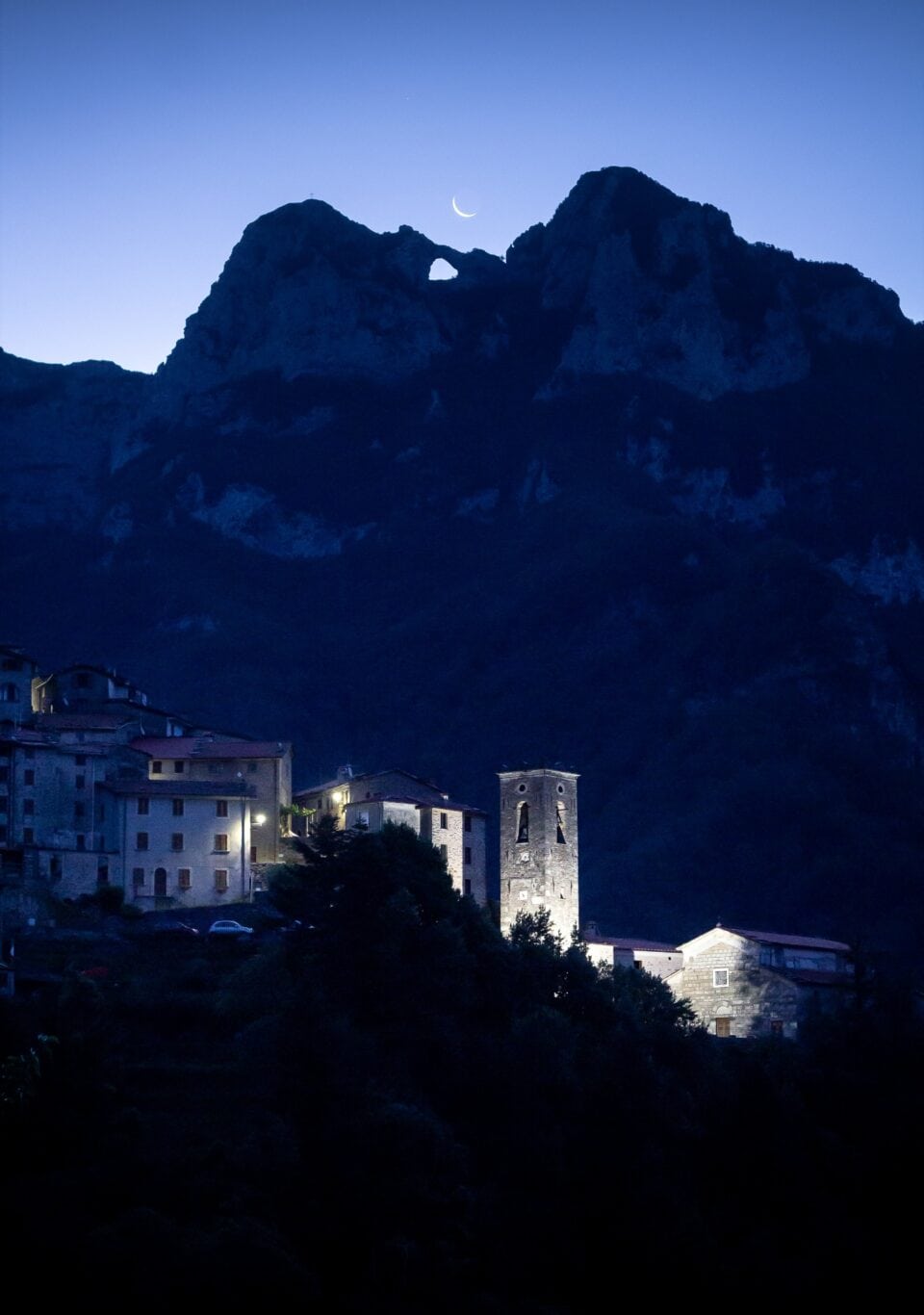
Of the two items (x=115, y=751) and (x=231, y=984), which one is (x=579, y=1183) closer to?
(x=231, y=984)

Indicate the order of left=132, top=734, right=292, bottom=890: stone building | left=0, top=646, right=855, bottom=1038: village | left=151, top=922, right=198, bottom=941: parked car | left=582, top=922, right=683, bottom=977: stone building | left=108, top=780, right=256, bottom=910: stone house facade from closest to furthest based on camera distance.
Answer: left=151, top=922, right=198, bottom=941: parked car
left=0, top=646, right=855, bottom=1038: village
left=108, top=780, right=256, bottom=910: stone house facade
left=582, top=922, right=683, bottom=977: stone building
left=132, top=734, right=292, bottom=890: stone building

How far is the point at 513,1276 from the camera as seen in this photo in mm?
70500

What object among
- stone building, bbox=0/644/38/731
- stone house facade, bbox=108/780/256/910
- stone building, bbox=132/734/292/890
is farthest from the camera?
stone building, bbox=0/644/38/731

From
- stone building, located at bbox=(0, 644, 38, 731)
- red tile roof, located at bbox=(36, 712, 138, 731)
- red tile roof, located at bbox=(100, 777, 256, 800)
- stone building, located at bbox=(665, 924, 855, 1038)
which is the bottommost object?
stone building, located at bbox=(665, 924, 855, 1038)

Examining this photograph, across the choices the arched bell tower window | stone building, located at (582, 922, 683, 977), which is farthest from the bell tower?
stone building, located at (582, 922, 683, 977)

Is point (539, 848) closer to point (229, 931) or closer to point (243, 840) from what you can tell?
point (243, 840)

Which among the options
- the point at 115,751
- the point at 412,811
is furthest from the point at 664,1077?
the point at 115,751

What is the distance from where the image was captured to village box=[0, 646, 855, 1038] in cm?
10031

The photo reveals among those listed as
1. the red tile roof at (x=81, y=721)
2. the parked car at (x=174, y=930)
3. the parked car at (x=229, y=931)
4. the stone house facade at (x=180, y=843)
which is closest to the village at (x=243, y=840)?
the stone house facade at (x=180, y=843)

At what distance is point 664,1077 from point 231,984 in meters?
16.4

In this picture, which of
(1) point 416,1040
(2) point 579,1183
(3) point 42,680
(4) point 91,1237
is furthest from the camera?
(3) point 42,680

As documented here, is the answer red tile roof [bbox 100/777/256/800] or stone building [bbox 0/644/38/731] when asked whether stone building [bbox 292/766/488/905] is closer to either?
red tile roof [bbox 100/777/256/800]

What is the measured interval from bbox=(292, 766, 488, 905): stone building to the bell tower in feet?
8.42

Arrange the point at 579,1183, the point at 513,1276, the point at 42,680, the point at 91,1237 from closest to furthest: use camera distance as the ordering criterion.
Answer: the point at 91,1237
the point at 513,1276
the point at 579,1183
the point at 42,680
